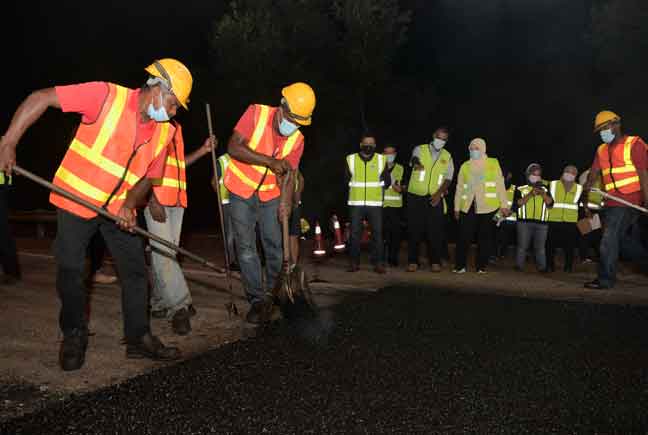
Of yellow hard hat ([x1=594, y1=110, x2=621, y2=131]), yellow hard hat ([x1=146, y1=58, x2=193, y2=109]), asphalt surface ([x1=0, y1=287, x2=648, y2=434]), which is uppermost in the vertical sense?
yellow hard hat ([x1=594, y1=110, x2=621, y2=131])

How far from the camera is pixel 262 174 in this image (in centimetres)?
568

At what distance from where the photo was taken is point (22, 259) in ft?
30.6

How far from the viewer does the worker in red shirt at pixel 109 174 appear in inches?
155

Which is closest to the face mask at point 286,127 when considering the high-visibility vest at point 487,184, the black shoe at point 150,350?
the black shoe at point 150,350

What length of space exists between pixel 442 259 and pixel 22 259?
6.23 meters

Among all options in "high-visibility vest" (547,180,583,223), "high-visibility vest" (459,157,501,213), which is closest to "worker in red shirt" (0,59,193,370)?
"high-visibility vest" (459,157,501,213)

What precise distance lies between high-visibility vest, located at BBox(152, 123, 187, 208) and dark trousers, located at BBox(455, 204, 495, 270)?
4.80 m

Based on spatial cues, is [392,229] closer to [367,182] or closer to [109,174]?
[367,182]

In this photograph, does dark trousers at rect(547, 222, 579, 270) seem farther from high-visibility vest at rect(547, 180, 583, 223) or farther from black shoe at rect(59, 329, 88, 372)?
black shoe at rect(59, 329, 88, 372)

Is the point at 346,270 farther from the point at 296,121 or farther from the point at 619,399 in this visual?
the point at 619,399

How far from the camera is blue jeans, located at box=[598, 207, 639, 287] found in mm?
7664

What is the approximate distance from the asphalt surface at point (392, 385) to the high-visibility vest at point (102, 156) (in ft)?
3.74

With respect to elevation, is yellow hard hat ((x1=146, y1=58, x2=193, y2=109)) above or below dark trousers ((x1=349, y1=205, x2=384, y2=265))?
above

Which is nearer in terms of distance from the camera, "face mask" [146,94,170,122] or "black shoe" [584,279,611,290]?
"face mask" [146,94,170,122]
